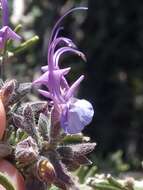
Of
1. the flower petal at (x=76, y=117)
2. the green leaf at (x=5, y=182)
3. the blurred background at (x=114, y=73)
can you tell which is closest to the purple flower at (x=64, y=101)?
the flower petal at (x=76, y=117)

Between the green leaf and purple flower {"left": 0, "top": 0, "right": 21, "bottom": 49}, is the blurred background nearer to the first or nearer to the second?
purple flower {"left": 0, "top": 0, "right": 21, "bottom": 49}

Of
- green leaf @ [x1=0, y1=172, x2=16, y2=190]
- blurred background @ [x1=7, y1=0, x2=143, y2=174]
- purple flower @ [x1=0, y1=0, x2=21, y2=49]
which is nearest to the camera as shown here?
green leaf @ [x1=0, y1=172, x2=16, y2=190]

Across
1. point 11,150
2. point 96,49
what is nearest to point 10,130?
point 11,150

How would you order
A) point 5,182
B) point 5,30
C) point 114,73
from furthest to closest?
point 114,73, point 5,30, point 5,182

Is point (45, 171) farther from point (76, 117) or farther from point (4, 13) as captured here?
point (4, 13)

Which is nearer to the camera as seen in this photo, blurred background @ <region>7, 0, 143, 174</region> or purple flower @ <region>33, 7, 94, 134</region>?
purple flower @ <region>33, 7, 94, 134</region>

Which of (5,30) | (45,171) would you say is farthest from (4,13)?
(45,171)

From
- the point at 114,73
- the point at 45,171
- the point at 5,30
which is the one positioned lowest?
the point at 114,73

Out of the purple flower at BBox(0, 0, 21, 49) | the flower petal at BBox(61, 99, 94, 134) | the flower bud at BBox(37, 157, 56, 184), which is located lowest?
the flower bud at BBox(37, 157, 56, 184)

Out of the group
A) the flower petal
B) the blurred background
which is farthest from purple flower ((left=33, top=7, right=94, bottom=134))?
the blurred background

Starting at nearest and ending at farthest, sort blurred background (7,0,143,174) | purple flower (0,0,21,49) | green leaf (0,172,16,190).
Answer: green leaf (0,172,16,190)
purple flower (0,0,21,49)
blurred background (7,0,143,174)

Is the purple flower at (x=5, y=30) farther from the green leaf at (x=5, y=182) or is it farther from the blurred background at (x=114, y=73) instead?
the blurred background at (x=114, y=73)
